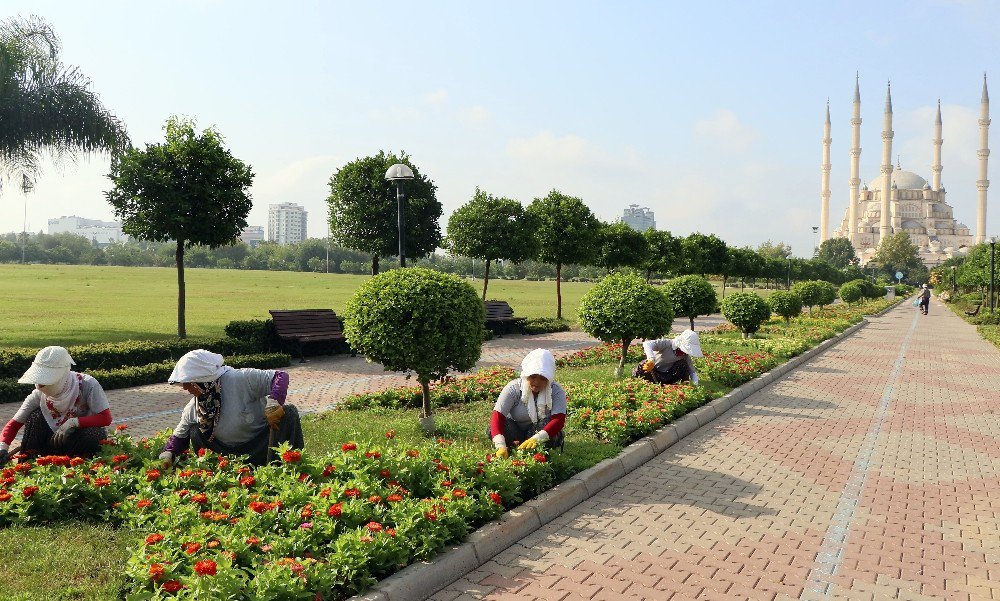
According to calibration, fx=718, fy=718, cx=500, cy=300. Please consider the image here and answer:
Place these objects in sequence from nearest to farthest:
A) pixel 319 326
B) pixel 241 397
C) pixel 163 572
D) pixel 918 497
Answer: pixel 163 572 < pixel 241 397 < pixel 918 497 < pixel 319 326

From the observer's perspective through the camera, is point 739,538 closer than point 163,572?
No

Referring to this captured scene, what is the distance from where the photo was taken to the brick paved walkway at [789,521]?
4148mm

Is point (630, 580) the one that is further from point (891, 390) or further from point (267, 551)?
point (891, 390)

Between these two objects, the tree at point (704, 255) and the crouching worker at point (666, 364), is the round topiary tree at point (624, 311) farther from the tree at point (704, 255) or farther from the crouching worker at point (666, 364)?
the tree at point (704, 255)

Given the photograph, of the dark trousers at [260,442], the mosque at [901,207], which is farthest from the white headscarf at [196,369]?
the mosque at [901,207]

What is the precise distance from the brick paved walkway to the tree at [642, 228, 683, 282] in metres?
20.0

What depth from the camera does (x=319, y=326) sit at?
14359mm

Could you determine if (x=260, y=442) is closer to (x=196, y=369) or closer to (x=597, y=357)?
(x=196, y=369)

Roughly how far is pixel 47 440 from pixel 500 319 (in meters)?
13.6

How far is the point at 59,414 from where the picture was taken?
5371 millimetres

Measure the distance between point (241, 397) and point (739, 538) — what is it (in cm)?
366

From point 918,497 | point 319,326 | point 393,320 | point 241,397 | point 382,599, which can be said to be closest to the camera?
point 382,599

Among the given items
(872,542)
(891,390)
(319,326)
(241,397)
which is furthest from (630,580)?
(319,326)

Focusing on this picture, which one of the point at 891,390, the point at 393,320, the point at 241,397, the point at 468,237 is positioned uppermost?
the point at 468,237
